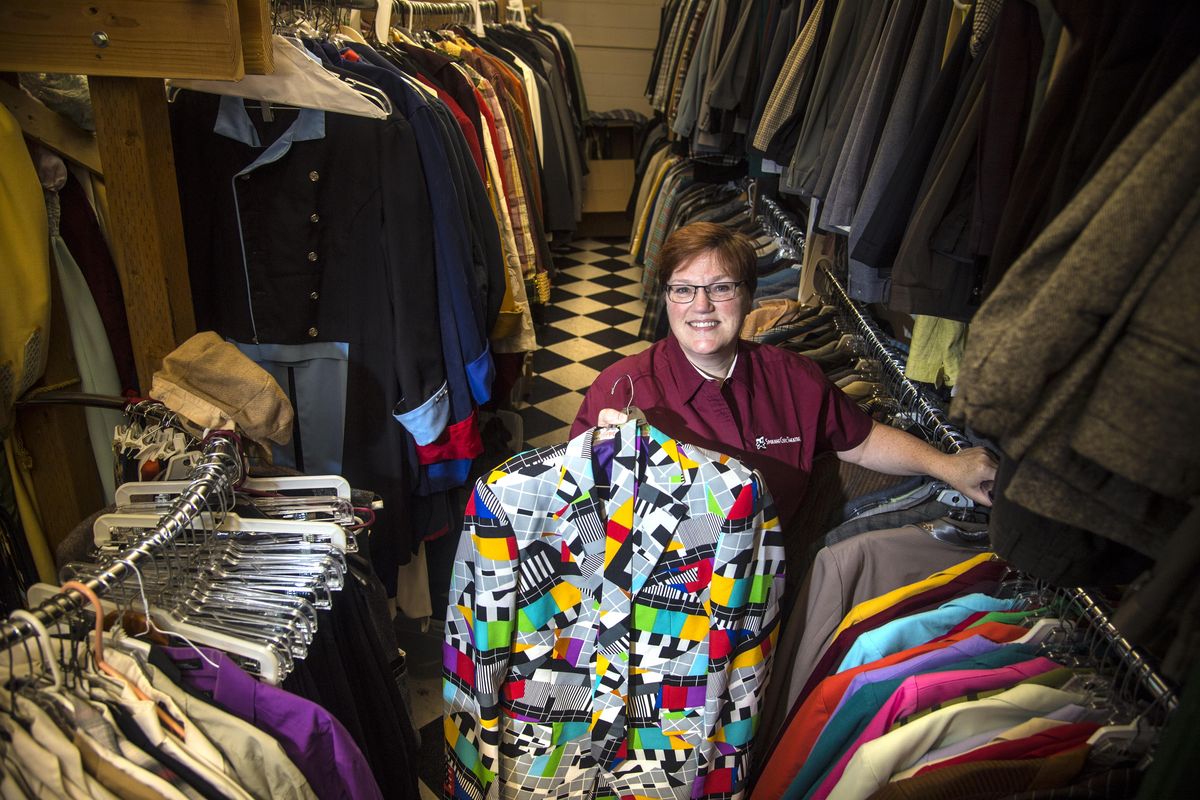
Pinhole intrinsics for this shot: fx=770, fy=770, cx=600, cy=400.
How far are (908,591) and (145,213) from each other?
4.92ft

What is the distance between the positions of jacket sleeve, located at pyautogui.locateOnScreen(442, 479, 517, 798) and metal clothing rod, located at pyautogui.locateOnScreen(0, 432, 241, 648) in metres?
0.38

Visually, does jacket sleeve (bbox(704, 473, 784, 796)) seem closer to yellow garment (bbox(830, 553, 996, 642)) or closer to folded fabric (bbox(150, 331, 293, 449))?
yellow garment (bbox(830, 553, 996, 642))

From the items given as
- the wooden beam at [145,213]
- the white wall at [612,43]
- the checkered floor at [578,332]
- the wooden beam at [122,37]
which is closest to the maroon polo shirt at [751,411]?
the wooden beam at [145,213]

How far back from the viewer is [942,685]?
1098 mm

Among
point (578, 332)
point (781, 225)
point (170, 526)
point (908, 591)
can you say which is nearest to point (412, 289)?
point (170, 526)

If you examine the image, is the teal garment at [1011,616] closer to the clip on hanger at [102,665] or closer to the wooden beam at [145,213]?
the clip on hanger at [102,665]

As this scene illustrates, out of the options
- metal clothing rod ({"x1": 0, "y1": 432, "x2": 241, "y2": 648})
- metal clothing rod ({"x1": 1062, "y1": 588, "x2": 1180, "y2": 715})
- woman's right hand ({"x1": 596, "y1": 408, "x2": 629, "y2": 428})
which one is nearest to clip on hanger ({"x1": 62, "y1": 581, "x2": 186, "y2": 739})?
metal clothing rod ({"x1": 0, "y1": 432, "x2": 241, "y2": 648})

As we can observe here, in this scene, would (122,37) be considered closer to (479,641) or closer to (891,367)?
(479,641)

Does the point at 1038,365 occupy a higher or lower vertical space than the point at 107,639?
higher

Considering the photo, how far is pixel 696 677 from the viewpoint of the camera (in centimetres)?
133

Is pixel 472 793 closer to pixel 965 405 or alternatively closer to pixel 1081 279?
pixel 965 405

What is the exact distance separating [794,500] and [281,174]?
138 cm

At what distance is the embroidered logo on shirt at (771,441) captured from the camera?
5.45 ft

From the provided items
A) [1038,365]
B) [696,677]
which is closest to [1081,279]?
[1038,365]
